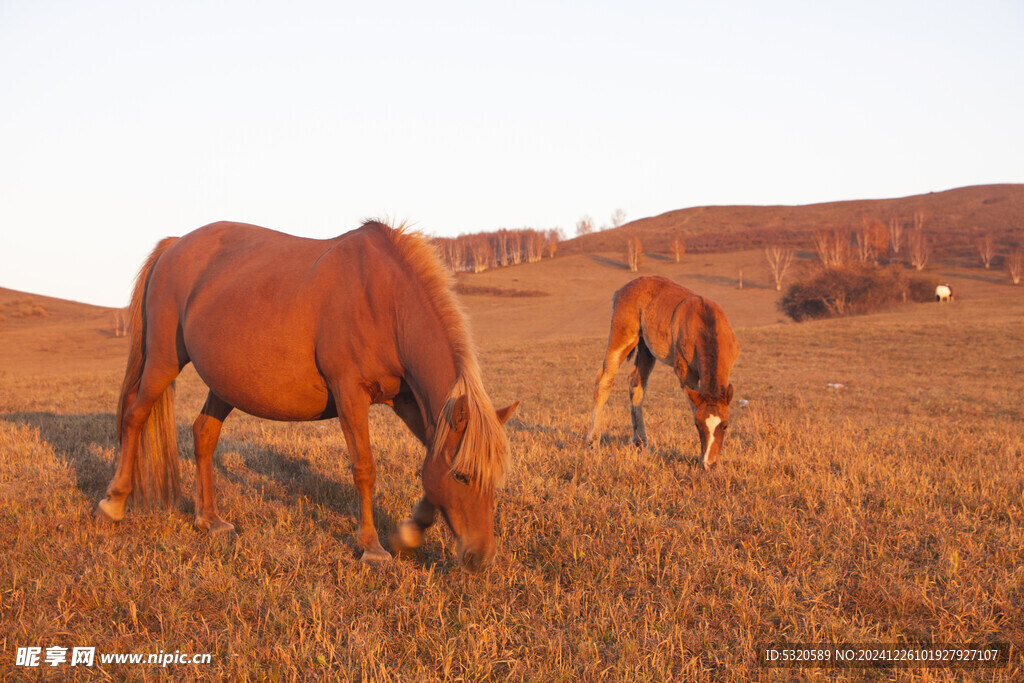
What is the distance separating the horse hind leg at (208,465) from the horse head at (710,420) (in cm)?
464

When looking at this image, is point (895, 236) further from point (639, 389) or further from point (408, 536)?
point (408, 536)

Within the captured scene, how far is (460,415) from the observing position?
3.79m

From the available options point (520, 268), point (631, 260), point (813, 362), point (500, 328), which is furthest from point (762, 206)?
point (813, 362)

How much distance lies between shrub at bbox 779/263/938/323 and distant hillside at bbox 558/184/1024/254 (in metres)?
41.9

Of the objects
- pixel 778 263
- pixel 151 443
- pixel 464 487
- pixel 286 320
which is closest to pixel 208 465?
pixel 151 443

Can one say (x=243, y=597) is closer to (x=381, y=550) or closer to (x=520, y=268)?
(x=381, y=550)

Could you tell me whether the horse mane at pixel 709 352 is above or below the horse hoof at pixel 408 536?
above

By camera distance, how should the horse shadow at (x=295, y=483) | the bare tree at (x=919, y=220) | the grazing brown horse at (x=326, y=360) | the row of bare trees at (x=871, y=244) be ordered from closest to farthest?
the grazing brown horse at (x=326, y=360) < the horse shadow at (x=295, y=483) < the row of bare trees at (x=871, y=244) < the bare tree at (x=919, y=220)

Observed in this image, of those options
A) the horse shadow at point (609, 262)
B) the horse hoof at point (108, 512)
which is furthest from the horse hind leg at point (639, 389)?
the horse shadow at point (609, 262)

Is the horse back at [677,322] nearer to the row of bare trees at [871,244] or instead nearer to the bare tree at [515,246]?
the row of bare trees at [871,244]

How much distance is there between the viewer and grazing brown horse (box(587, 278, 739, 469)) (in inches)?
279

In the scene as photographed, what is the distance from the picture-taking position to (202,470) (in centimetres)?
517

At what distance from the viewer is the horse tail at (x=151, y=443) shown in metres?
5.43

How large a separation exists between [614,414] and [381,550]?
7.40m
